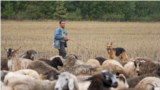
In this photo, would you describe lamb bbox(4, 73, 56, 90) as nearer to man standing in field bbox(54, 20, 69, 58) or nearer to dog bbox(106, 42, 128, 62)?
man standing in field bbox(54, 20, 69, 58)

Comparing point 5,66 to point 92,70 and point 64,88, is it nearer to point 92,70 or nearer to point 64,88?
point 92,70

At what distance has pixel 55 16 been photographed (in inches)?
2707

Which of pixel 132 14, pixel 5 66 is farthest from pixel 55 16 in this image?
pixel 5 66

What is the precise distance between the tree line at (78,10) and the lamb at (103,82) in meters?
60.6

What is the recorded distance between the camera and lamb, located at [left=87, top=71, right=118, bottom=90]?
5457mm

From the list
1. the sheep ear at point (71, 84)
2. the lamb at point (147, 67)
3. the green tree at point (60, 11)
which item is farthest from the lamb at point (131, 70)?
the green tree at point (60, 11)

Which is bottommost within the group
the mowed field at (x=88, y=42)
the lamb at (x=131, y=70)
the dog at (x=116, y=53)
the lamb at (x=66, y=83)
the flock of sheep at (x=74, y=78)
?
the mowed field at (x=88, y=42)

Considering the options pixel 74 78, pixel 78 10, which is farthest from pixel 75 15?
pixel 74 78

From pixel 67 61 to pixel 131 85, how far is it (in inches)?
135

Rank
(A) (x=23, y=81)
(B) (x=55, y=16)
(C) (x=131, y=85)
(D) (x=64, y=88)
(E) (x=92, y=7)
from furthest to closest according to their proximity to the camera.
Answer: (E) (x=92, y=7)
(B) (x=55, y=16)
(C) (x=131, y=85)
(A) (x=23, y=81)
(D) (x=64, y=88)

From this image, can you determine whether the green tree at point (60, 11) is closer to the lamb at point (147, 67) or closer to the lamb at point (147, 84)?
the lamb at point (147, 67)

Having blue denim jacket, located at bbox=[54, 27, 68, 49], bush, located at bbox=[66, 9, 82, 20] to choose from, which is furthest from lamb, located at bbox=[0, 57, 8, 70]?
bush, located at bbox=[66, 9, 82, 20]

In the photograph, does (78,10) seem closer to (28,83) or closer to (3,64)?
(3,64)

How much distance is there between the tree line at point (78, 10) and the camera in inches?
2704
